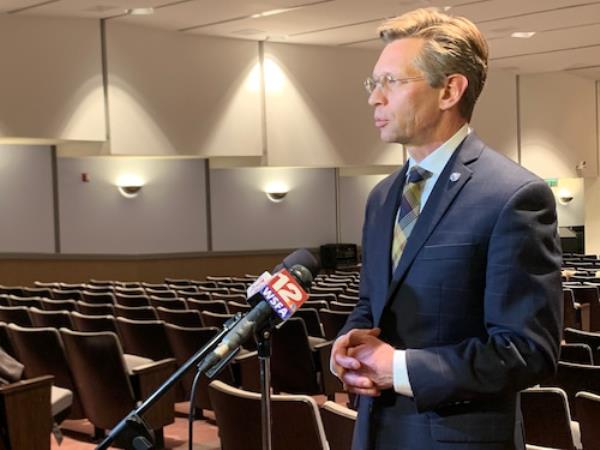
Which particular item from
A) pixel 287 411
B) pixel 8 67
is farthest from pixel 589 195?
pixel 287 411

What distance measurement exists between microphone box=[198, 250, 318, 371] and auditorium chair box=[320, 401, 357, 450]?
3.32 feet

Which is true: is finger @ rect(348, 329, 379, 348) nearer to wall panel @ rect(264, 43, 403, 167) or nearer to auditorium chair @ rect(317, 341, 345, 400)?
auditorium chair @ rect(317, 341, 345, 400)

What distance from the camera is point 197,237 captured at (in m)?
14.9

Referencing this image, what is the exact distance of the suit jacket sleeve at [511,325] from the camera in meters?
1.51

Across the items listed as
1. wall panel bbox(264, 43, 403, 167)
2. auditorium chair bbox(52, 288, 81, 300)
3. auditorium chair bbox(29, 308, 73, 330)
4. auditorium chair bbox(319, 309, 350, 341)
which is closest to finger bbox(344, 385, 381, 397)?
auditorium chair bbox(319, 309, 350, 341)

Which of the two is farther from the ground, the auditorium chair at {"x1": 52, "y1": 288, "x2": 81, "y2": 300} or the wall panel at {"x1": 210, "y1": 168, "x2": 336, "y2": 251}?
the wall panel at {"x1": 210, "y1": 168, "x2": 336, "y2": 251}

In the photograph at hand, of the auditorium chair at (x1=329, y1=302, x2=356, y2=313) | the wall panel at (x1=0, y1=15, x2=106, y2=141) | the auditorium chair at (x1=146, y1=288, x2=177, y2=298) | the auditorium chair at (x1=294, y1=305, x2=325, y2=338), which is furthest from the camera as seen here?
the wall panel at (x1=0, y1=15, x2=106, y2=141)

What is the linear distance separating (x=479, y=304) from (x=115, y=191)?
42.0 ft

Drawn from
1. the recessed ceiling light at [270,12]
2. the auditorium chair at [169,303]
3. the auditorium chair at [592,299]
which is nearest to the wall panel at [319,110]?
the recessed ceiling light at [270,12]

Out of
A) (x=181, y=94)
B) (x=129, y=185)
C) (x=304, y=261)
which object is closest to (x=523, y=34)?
(x=181, y=94)

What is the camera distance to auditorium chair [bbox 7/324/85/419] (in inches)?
198

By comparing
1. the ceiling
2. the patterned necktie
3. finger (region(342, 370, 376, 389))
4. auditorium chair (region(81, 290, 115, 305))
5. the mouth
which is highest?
the ceiling

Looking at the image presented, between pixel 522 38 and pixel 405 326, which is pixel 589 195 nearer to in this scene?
pixel 522 38

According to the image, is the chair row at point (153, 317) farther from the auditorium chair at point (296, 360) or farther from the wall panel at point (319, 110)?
the wall panel at point (319, 110)
